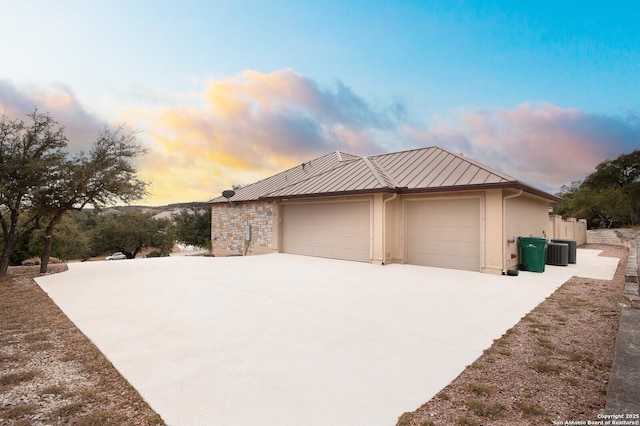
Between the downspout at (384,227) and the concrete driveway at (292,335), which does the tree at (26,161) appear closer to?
the concrete driveway at (292,335)

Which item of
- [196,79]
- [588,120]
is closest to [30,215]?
[196,79]

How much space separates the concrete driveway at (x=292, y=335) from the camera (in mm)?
2562

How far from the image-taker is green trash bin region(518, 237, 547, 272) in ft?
30.3

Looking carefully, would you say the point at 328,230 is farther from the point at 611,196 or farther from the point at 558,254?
the point at 611,196

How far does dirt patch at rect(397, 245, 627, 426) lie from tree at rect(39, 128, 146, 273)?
11.1 metres

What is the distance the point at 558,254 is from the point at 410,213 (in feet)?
17.4

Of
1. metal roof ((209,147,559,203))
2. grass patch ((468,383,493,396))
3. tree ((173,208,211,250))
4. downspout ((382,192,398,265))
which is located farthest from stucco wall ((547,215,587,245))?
tree ((173,208,211,250))

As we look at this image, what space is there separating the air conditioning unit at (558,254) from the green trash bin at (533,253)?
5.87 ft

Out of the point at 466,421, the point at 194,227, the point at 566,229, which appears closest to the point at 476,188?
the point at 466,421

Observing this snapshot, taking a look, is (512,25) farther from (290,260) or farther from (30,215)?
(30,215)

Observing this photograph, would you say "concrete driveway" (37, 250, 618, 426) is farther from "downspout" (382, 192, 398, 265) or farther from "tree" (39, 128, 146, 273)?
"tree" (39, 128, 146, 273)

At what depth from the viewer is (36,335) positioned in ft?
13.6

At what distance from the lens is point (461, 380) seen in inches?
115

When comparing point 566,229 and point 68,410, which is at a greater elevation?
point 566,229
